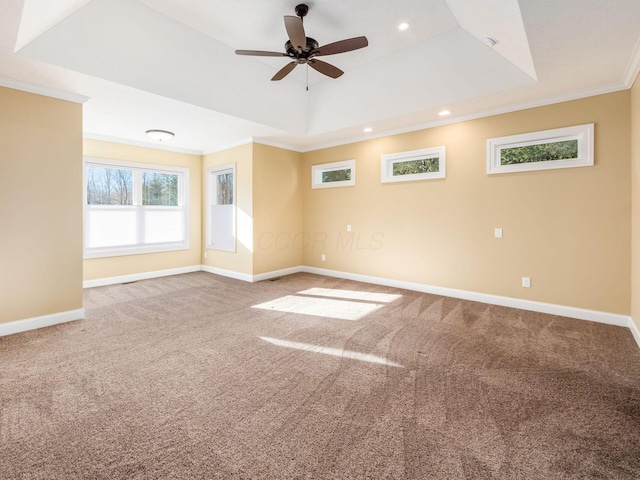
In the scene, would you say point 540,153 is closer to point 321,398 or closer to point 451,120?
point 451,120

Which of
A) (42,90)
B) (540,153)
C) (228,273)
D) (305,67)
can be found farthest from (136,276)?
(540,153)

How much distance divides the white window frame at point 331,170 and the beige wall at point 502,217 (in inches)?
4.8

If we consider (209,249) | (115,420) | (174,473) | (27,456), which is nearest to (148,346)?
(115,420)

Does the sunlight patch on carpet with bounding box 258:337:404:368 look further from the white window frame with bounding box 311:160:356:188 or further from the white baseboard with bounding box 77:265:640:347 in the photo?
the white window frame with bounding box 311:160:356:188

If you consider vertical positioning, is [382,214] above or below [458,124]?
below

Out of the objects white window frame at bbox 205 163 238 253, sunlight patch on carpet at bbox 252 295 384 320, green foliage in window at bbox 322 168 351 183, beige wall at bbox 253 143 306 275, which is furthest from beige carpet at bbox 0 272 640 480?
green foliage in window at bbox 322 168 351 183

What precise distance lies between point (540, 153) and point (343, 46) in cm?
295

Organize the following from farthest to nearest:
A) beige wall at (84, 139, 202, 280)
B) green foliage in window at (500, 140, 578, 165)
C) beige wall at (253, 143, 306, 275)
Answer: beige wall at (253, 143, 306, 275) → beige wall at (84, 139, 202, 280) → green foliage in window at (500, 140, 578, 165)

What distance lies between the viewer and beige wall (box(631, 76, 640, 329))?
3084mm

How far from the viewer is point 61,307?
360 cm

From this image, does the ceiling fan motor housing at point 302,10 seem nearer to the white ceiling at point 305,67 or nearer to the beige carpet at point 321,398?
the white ceiling at point 305,67

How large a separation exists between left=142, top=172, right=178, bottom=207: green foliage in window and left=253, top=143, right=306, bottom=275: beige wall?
83.7 inches

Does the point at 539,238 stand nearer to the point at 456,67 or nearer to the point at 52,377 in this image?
the point at 456,67

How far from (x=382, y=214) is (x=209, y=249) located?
13.1ft
